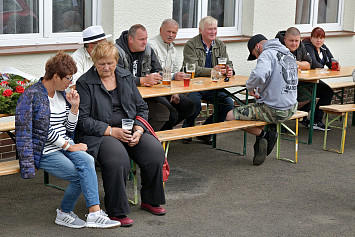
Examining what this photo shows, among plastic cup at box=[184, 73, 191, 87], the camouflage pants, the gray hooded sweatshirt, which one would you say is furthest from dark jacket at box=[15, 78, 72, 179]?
the camouflage pants

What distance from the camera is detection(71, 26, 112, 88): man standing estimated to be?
610 cm

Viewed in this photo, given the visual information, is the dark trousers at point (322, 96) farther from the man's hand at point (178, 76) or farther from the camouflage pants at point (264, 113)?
the man's hand at point (178, 76)

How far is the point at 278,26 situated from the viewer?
952cm

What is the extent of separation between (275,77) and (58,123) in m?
2.72

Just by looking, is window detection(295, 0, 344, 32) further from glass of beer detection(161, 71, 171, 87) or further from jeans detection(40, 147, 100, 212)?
jeans detection(40, 147, 100, 212)

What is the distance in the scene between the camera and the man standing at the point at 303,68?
8125 millimetres

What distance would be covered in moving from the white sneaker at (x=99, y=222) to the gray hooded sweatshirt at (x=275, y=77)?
2547mm

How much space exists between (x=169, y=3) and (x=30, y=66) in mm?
→ 2154

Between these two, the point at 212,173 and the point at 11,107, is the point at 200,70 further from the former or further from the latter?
the point at 11,107

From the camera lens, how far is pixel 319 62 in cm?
895

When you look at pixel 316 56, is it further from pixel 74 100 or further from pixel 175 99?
pixel 74 100

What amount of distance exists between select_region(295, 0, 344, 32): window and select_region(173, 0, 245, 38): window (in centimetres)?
148

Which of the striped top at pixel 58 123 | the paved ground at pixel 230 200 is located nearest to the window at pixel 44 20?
the paved ground at pixel 230 200

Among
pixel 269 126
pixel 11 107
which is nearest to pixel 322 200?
pixel 269 126
